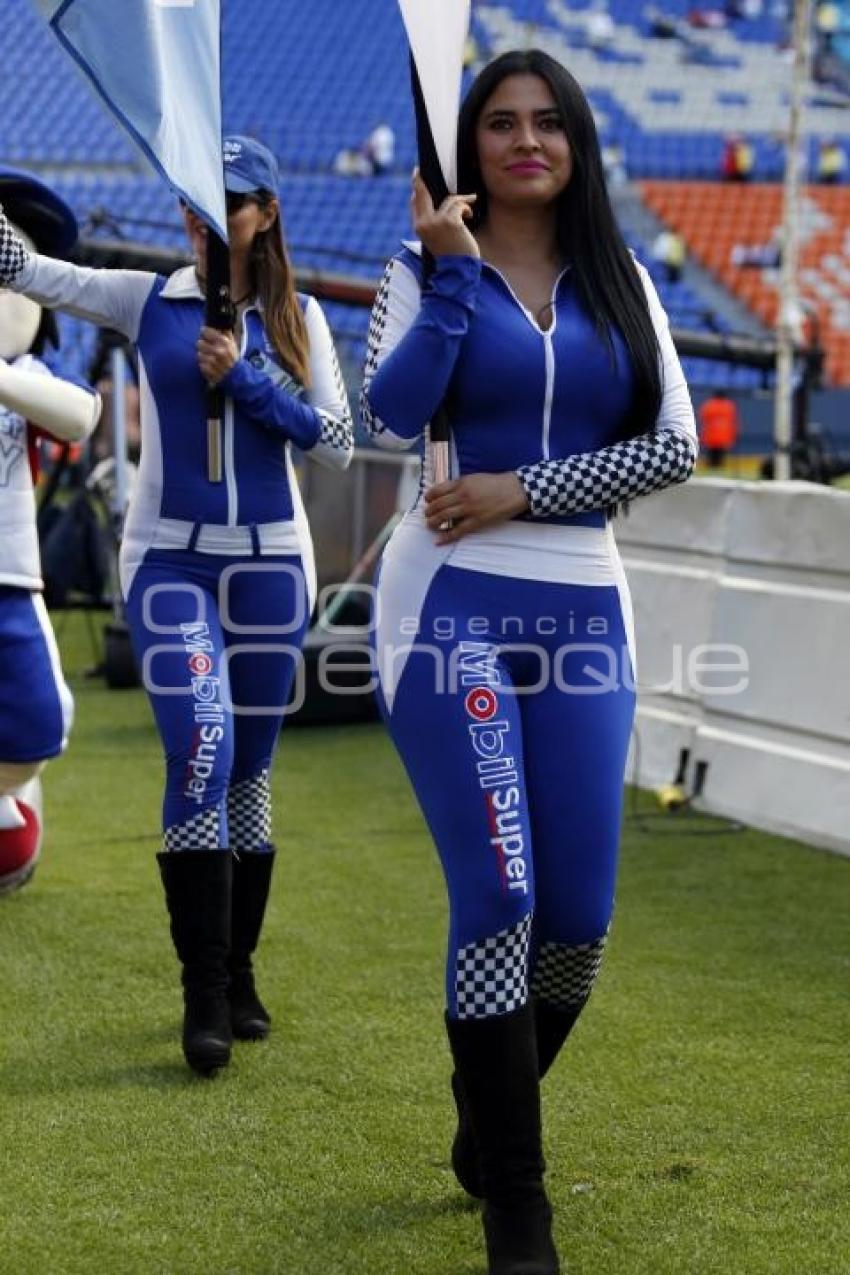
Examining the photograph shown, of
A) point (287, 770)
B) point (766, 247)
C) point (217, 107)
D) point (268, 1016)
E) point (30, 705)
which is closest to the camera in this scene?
point (217, 107)

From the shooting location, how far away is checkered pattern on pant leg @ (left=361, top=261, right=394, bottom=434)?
125 inches

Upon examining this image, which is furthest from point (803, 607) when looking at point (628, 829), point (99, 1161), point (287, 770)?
point (99, 1161)

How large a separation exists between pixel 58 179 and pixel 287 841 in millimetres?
22569

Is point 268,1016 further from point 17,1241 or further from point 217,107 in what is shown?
point 217,107

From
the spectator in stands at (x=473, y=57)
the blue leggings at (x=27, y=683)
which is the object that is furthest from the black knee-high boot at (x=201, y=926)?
the spectator in stands at (x=473, y=57)

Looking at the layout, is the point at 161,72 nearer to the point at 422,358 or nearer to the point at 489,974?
the point at 422,358

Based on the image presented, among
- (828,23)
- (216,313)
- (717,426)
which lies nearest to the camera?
(216,313)

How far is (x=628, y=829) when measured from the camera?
722 cm

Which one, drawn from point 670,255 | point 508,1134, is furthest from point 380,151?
point 508,1134

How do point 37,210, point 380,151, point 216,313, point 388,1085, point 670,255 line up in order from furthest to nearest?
1. point 380,151
2. point 670,255
3. point 37,210
4. point 216,313
5. point 388,1085

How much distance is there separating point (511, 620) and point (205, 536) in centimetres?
145

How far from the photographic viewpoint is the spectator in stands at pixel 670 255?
87.0 ft

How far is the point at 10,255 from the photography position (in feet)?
13.8

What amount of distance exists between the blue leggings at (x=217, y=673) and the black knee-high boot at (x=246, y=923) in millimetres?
45
